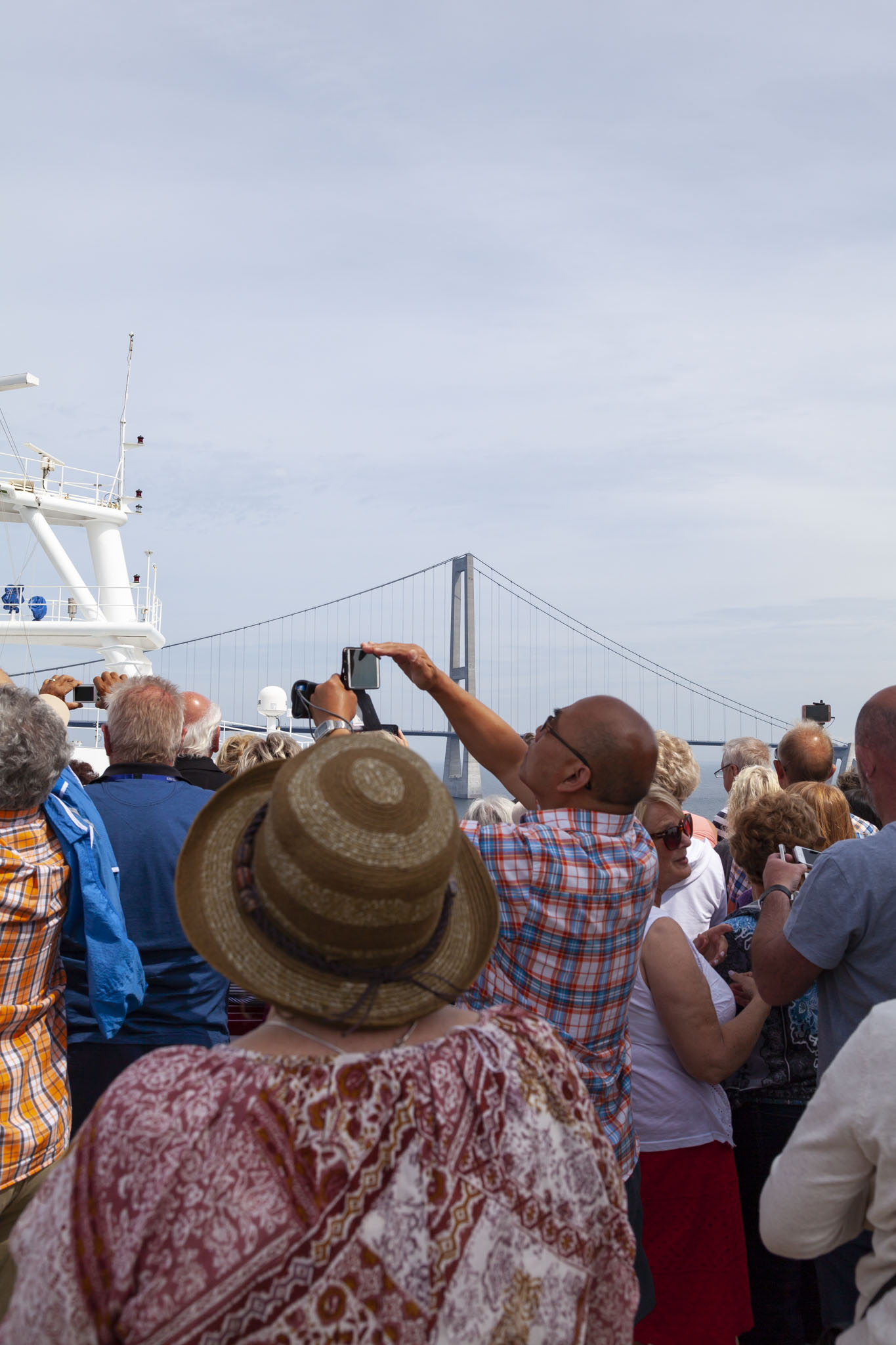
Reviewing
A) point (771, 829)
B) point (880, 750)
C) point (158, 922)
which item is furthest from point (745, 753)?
point (158, 922)

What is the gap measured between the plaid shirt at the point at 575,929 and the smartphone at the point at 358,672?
0.69m

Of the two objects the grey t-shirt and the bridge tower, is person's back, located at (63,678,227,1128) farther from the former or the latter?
the bridge tower

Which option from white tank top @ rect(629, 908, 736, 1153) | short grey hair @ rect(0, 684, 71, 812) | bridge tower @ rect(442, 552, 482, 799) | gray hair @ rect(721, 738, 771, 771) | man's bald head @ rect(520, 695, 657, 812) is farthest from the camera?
bridge tower @ rect(442, 552, 482, 799)

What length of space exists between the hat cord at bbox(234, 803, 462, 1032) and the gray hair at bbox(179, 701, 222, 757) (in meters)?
2.73

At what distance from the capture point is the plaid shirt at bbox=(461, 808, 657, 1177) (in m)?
1.79

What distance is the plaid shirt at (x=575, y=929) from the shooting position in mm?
1790

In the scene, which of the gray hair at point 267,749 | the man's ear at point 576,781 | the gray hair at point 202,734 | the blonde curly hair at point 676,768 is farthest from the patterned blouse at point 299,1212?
the gray hair at point 202,734

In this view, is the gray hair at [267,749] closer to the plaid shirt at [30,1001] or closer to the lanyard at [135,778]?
the lanyard at [135,778]

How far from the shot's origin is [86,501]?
15.8 meters

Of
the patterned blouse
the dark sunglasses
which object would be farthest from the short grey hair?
the dark sunglasses

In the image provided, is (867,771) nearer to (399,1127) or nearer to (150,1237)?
(399,1127)

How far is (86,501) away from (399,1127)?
634 inches

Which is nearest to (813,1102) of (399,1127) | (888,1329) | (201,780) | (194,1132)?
(888,1329)

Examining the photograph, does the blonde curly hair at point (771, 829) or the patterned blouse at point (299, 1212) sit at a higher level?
the patterned blouse at point (299, 1212)
